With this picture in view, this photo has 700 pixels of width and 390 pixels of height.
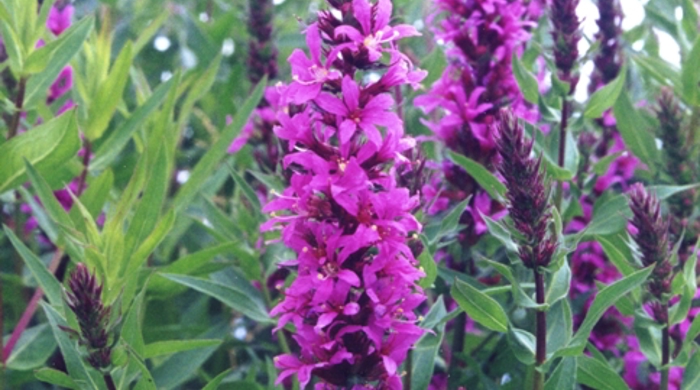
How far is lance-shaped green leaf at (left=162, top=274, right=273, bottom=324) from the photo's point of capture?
1.45 m

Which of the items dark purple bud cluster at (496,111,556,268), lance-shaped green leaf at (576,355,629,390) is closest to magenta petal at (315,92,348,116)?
dark purple bud cluster at (496,111,556,268)

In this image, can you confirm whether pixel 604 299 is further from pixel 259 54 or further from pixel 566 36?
pixel 259 54

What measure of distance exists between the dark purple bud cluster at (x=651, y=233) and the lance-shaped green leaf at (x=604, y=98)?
1.07ft

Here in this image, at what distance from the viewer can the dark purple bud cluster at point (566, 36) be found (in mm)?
1556

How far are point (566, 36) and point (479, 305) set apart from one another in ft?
1.89

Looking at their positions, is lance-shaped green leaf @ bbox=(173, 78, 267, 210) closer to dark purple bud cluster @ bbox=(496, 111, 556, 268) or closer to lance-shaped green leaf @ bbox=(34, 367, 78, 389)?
lance-shaped green leaf @ bbox=(34, 367, 78, 389)

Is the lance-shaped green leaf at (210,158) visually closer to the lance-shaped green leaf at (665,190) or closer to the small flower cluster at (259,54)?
the small flower cluster at (259,54)

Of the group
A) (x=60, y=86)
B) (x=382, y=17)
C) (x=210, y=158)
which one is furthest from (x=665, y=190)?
(x=60, y=86)

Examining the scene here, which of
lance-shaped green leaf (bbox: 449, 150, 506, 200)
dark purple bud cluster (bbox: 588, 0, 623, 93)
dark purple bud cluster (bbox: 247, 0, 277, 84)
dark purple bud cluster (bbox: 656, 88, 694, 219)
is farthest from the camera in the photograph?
dark purple bud cluster (bbox: 247, 0, 277, 84)

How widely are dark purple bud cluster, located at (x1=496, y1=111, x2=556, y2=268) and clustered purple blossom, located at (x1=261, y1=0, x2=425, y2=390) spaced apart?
4.9 inches

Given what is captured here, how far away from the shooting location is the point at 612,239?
159 cm

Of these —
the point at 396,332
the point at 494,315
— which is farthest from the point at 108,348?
the point at 494,315

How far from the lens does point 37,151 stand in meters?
1.57

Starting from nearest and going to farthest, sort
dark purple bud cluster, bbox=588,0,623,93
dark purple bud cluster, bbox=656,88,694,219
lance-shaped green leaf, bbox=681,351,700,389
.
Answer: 1. lance-shaped green leaf, bbox=681,351,700,389
2. dark purple bud cluster, bbox=656,88,694,219
3. dark purple bud cluster, bbox=588,0,623,93
